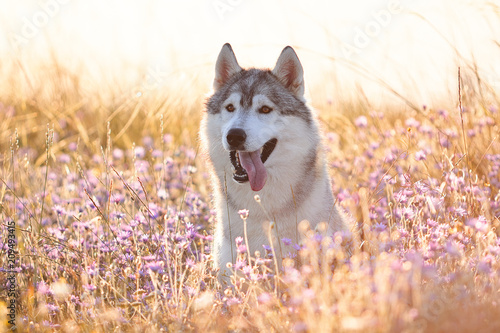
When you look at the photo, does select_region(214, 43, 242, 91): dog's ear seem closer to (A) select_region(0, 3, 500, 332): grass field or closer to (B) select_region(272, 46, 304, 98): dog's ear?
(B) select_region(272, 46, 304, 98): dog's ear

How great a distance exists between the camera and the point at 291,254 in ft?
11.3

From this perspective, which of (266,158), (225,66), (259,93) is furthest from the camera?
(225,66)

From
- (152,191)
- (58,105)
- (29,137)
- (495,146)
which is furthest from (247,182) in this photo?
(58,105)

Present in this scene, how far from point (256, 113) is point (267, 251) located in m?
1.34

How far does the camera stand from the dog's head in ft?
14.1

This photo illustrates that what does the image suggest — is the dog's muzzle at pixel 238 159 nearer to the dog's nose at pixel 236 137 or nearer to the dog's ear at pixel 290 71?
the dog's nose at pixel 236 137

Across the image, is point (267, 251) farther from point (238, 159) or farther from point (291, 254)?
point (238, 159)

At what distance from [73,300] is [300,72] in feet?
8.72

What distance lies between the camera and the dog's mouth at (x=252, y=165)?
430 cm

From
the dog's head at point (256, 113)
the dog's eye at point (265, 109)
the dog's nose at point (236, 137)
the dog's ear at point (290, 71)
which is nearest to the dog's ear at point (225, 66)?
the dog's head at point (256, 113)

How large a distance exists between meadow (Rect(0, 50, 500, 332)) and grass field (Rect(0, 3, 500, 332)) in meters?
0.02

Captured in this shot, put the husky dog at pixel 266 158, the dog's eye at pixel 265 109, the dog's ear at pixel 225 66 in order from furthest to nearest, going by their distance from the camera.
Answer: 1. the dog's ear at pixel 225 66
2. the dog's eye at pixel 265 109
3. the husky dog at pixel 266 158

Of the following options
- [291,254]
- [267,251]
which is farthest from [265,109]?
[291,254]

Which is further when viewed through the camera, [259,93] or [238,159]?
[259,93]
